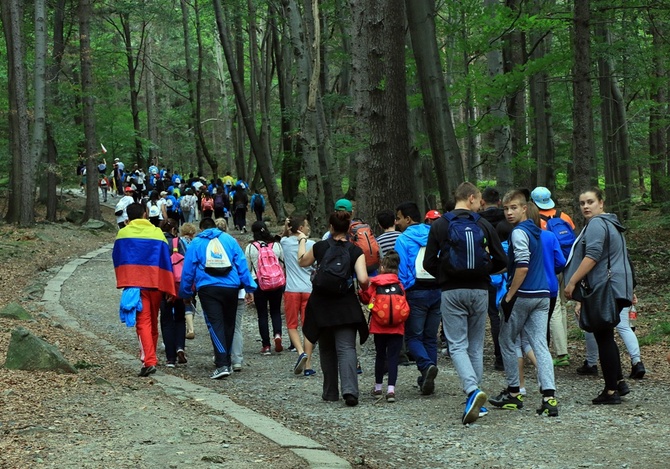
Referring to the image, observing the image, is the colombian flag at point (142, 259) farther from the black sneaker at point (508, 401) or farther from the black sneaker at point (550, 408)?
the black sneaker at point (550, 408)

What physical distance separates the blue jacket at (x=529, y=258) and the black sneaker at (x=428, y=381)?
146cm

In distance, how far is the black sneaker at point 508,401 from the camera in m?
7.72

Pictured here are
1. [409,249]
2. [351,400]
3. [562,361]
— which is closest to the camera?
[351,400]

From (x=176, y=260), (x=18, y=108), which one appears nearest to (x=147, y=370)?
(x=176, y=260)

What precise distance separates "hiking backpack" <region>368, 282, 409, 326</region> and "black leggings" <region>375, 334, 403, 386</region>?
188 mm

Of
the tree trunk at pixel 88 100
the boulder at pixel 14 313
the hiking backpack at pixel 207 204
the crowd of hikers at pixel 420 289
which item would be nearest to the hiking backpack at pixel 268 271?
the crowd of hikers at pixel 420 289

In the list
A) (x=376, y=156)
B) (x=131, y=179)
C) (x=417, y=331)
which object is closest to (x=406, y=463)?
(x=417, y=331)

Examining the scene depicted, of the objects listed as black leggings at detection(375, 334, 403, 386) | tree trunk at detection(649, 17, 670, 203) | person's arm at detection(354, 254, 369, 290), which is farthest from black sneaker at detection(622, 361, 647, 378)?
tree trunk at detection(649, 17, 670, 203)

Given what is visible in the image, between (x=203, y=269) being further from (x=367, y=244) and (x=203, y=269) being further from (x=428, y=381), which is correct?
(x=428, y=381)

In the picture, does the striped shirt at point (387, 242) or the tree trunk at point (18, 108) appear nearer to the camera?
the striped shirt at point (387, 242)

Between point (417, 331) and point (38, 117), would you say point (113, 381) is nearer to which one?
point (417, 331)

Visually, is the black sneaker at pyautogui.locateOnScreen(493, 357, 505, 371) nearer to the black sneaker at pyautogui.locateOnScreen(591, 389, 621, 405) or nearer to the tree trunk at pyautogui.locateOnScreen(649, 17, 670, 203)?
the black sneaker at pyautogui.locateOnScreen(591, 389, 621, 405)

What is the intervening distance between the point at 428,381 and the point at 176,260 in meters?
4.26

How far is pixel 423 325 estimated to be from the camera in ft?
29.0
